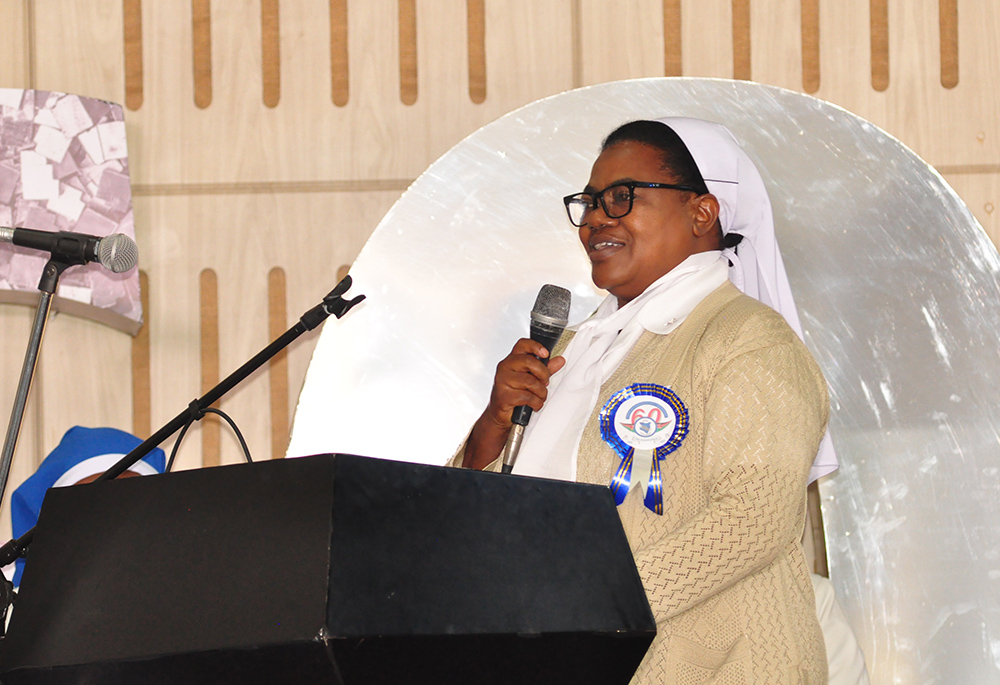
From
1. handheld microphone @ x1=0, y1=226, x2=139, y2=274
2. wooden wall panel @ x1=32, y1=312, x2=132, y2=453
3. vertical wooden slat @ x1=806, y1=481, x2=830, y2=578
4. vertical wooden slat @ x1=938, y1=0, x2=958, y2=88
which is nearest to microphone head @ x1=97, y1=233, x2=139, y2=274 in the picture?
handheld microphone @ x1=0, y1=226, x2=139, y2=274

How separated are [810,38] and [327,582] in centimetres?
260

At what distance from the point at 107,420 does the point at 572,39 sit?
1697mm

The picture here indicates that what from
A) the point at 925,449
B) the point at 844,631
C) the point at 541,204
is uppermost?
the point at 541,204

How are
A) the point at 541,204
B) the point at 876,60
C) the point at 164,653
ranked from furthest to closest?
the point at 876,60 → the point at 541,204 → the point at 164,653

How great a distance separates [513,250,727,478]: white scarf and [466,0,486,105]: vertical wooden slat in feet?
4.20

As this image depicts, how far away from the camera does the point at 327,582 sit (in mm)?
778

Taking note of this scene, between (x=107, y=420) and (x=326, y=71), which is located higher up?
(x=326, y=71)

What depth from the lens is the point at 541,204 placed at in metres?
2.73

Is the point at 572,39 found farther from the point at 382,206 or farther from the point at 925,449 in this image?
the point at 925,449

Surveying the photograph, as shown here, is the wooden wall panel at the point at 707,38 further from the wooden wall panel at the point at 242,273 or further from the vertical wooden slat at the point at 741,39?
the wooden wall panel at the point at 242,273

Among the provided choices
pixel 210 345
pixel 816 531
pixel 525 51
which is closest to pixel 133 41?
pixel 210 345

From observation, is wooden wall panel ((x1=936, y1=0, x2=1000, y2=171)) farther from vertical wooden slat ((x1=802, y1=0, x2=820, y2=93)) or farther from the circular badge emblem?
the circular badge emblem

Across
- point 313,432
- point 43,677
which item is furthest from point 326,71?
point 43,677

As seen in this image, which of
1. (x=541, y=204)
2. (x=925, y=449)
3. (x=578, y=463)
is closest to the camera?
(x=578, y=463)
